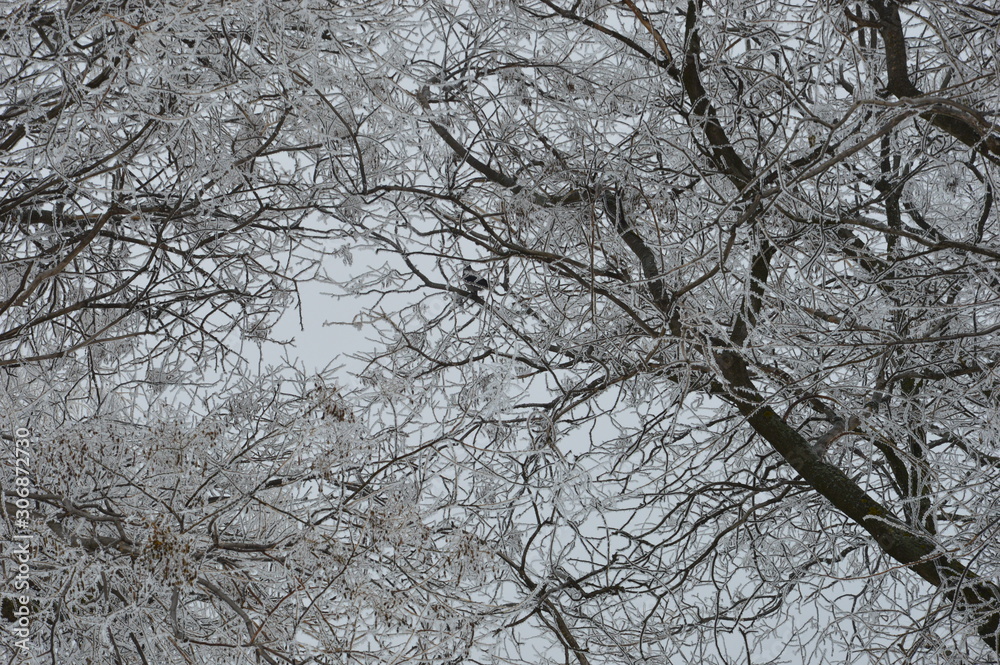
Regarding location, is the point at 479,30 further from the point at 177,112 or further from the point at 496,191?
the point at 177,112

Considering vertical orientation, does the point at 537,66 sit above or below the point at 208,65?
below

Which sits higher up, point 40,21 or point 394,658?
point 40,21

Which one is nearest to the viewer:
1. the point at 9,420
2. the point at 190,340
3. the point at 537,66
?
the point at 9,420

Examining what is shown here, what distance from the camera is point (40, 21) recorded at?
2990mm

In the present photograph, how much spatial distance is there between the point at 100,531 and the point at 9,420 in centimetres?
48

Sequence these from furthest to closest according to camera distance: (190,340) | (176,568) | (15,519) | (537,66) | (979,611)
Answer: (190,340)
(537,66)
(979,611)
(15,519)
(176,568)

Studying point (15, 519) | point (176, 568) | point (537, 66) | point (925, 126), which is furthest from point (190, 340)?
point (925, 126)

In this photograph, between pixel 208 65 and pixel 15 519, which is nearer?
pixel 15 519

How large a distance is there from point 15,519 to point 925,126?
142 inches

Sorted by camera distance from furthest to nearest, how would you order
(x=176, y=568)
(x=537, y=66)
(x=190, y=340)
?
(x=190, y=340) < (x=537, y=66) < (x=176, y=568)

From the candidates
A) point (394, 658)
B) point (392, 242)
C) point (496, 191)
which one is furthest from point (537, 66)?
point (394, 658)

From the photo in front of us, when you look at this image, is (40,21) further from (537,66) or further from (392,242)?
(537,66)

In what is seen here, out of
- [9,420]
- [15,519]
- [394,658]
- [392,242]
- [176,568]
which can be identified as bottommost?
[394,658]

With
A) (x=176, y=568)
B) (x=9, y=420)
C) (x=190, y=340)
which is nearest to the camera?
(x=176, y=568)
